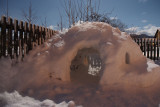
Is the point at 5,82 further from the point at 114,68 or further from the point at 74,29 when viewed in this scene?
the point at 114,68

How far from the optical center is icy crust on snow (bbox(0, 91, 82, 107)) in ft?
6.82

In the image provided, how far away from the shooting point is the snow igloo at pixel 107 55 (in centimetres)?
265

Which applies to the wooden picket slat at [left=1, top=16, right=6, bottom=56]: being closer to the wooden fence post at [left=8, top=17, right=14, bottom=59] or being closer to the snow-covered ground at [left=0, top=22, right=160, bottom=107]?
the wooden fence post at [left=8, top=17, right=14, bottom=59]

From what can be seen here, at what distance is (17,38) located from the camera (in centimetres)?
342

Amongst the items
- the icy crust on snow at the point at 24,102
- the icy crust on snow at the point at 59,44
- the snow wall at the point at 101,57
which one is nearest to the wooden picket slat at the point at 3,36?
the snow wall at the point at 101,57

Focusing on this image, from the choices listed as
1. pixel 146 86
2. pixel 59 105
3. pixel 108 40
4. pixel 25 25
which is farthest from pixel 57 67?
pixel 146 86

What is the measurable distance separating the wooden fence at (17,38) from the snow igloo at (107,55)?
3.14 ft

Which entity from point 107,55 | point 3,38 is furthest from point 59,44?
point 3,38

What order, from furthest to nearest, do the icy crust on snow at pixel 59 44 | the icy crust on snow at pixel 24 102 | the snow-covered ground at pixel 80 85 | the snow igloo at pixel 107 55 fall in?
the icy crust on snow at pixel 59 44 < the snow igloo at pixel 107 55 < the snow-covered ground at pixel 80 85 < the icy crust on snow at pixel 24 102

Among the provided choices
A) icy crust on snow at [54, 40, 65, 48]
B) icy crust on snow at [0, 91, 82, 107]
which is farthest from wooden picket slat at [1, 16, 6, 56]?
icy crust on snow at [54, 40, 65, 48]

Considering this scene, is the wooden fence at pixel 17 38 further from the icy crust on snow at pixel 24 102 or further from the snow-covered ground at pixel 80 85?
the icy crust on snow at pixel 24 102

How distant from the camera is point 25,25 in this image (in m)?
3.62

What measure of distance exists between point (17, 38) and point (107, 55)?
2792 mm

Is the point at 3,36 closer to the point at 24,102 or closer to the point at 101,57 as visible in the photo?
the point at 24,102
